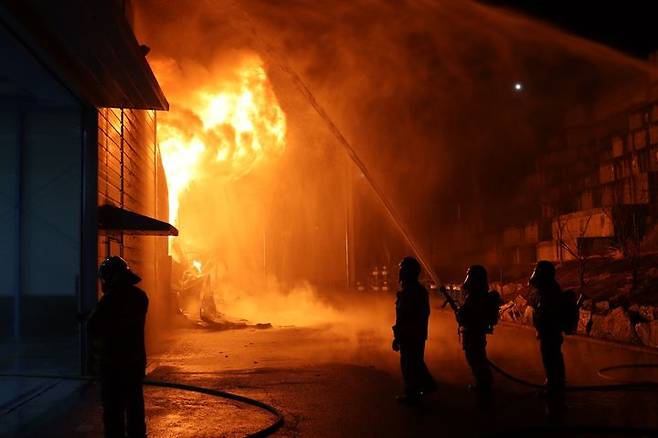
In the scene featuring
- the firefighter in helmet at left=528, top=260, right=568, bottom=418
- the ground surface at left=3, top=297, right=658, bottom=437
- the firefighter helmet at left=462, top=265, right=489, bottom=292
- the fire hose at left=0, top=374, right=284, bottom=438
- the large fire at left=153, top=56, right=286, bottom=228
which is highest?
the large fire at left=153, top=56, right=286, bottom=228

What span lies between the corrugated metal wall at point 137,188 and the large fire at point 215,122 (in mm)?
1350

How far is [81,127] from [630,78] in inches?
1032

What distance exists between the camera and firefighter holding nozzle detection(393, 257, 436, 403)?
22.9 ft

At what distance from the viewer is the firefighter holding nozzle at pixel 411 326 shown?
698cm

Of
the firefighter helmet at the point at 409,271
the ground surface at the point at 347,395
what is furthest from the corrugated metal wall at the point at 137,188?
the firefighter helmet at the point at 409,271

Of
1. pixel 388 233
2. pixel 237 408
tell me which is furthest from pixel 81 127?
pixel 388 233

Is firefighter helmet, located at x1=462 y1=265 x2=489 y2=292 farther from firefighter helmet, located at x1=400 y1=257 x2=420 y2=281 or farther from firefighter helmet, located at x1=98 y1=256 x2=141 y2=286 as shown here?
firefighter helmet, located at x1=98 y1=256 x2=141 y2=286

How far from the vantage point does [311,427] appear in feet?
20.5

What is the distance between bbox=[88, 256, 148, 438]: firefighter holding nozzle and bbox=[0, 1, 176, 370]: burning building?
446cm

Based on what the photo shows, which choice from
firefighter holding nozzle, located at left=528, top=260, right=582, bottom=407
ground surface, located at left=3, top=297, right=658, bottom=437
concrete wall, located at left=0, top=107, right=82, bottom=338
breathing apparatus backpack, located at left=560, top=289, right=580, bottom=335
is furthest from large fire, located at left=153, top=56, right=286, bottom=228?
breathing apparatus backpack, located at left=560, top=289, right=580, bottom=335

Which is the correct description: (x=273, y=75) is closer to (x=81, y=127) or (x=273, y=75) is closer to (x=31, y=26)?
(x=81, y=127)

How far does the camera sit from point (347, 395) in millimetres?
7820

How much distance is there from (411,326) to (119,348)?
336cm

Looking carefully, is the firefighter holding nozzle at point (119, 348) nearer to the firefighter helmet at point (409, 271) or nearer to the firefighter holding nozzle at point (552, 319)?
the firefighter helmet at point (409, 271)
